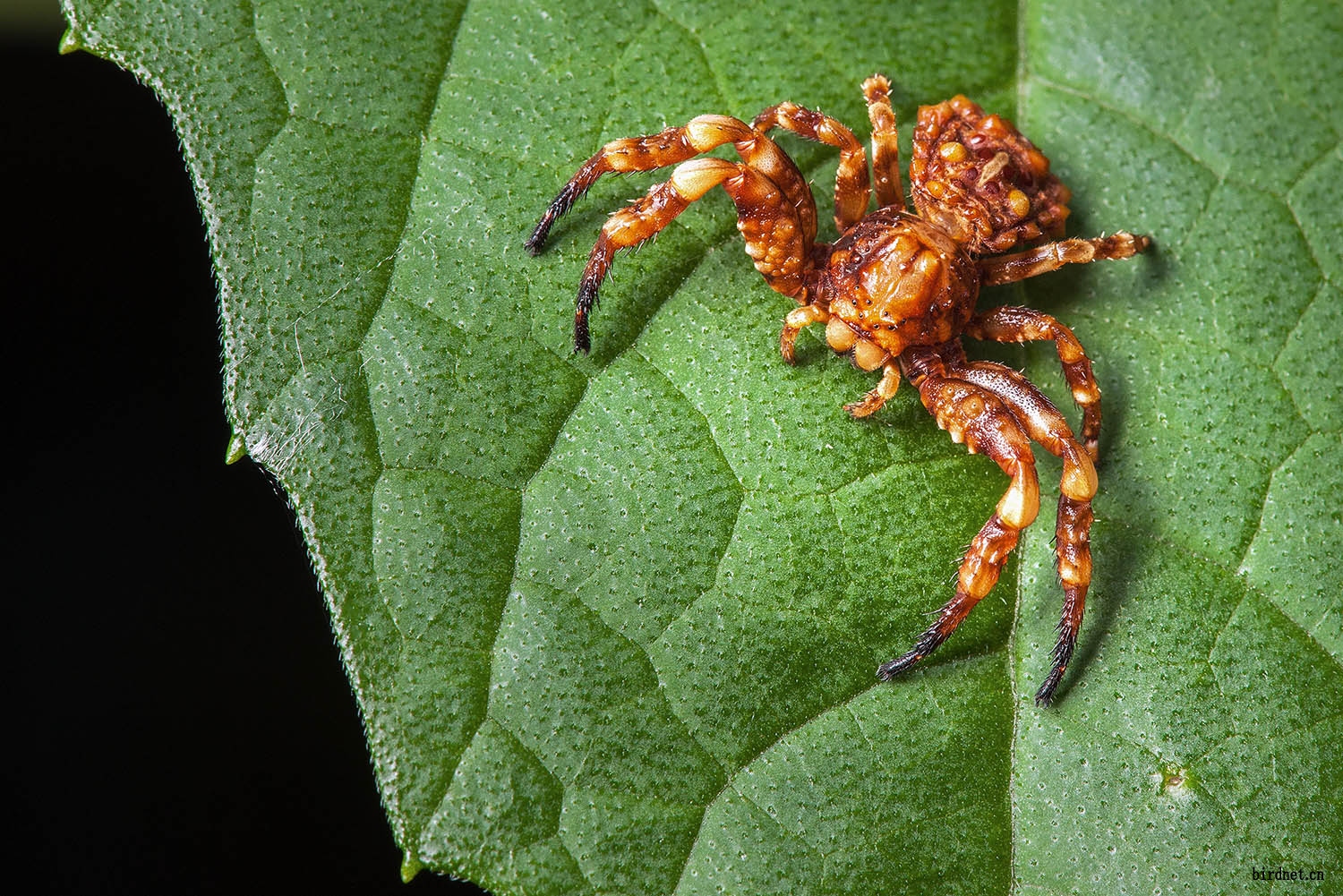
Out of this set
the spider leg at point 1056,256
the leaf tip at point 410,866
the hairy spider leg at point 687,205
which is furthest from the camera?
the spider leg at point 1056,256

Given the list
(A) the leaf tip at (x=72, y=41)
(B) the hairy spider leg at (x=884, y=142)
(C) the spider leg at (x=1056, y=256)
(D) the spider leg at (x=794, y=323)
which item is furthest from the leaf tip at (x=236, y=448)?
(C) the spider leg at (x=1056, y=256)

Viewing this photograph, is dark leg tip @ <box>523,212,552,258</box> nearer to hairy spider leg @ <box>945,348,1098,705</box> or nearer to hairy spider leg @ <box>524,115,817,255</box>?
hairy spider leg @ <box>524,115,817,255</box>

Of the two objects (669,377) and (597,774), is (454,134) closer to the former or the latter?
(669,377)

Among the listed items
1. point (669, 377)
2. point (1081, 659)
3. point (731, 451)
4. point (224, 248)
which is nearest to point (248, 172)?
point (224, 248)

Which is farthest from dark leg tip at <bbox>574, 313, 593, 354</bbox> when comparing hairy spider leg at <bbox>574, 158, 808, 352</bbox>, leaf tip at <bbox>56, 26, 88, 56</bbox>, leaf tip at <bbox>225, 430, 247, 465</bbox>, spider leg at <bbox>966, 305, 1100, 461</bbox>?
leaf tip at <bbox>56, 26, 88, 56</bbox>

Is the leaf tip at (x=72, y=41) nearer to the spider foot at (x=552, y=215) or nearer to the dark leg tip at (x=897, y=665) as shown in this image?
the spider foot at (x=552, y=215)
